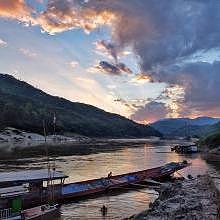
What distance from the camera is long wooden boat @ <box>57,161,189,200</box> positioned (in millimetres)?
55953

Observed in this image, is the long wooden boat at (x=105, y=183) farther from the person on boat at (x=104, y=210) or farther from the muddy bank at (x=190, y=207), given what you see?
the muddy bank at (x=190, y=207)

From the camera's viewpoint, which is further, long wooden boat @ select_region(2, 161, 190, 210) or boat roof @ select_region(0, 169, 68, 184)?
long wooden boat @ select_region(2, 161, 190, 210)

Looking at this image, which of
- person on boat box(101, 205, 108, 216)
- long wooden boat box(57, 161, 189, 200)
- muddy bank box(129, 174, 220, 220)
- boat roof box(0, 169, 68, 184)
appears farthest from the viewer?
long wooden boat box(57, 161, 189, 200)

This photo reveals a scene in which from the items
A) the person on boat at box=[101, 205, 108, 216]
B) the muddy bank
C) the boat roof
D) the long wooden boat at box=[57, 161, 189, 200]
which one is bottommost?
the person on boat at box=[101, 205, 108, 216]

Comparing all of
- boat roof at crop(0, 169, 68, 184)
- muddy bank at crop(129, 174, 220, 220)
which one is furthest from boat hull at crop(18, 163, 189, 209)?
muddy bank at crop(129, 174, 220, 220)

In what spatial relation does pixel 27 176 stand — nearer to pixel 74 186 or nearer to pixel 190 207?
pixel 74 186

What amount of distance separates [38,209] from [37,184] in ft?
28.4

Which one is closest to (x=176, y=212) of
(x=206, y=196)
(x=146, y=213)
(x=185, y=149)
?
(x=146, y=213)

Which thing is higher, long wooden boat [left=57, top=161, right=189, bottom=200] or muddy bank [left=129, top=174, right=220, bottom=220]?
long wooden boat [left=57, top=161, right=189, bottom=200]

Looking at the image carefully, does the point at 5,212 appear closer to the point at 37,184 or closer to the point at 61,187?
the point at 37,184

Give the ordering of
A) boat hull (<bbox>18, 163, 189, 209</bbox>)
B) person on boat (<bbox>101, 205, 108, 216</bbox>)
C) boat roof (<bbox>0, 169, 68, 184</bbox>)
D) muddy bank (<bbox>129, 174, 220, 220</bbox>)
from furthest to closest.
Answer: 1. boat hull (<bbox>18, 163, 189, 209</bbox>)
2. person on boat (<bbox>101, 205, 108, 216</bbox>)
3. boat roof (<bbox>0, 169, 68, 184</bbox>)
4. muddy bank (<bbox>129, 174, 220, 220</bbox>)

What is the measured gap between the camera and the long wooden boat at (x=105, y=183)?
55953 mm

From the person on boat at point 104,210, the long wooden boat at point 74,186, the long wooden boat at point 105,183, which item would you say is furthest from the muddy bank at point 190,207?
the long wooden boat at point 105,183

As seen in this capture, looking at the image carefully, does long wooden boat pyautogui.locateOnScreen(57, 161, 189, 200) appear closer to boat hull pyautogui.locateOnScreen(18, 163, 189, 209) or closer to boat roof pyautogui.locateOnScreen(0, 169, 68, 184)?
boat hull pyautogui.locateOnScreen(18, 163, 189, 209)
